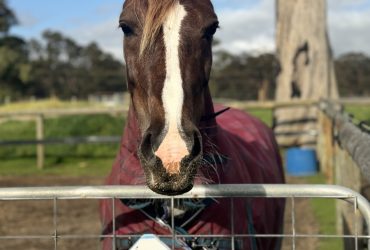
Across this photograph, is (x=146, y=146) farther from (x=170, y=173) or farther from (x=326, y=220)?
(x=326, y=220)

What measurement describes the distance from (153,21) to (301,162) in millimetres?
8117

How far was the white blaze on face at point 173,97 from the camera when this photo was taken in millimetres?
1746

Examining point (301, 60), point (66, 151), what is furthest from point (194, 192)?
point (66, 151)

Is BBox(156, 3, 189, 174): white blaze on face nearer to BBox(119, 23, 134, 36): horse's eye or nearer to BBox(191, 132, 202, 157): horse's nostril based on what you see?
BBox(191, 132, 202, 157): horse's nostril

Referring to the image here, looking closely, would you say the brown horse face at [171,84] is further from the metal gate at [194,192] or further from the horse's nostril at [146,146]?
the metal gate at [194,192]

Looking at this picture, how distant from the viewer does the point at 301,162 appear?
32.1 ft

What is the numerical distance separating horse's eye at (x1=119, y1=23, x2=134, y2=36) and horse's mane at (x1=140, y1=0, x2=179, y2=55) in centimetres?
16

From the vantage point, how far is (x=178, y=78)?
1.94m

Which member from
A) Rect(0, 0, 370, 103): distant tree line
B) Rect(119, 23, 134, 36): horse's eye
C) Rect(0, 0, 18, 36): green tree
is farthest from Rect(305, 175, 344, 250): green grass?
Rect(0, 0, 18, 36): green tree

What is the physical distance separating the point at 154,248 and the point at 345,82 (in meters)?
47.6

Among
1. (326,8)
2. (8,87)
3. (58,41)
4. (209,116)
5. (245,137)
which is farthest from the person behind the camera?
(58,41)

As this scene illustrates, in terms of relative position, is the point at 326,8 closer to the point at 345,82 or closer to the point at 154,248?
the point at 154,248

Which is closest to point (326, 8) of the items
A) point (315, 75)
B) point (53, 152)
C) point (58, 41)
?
point (315, 75)

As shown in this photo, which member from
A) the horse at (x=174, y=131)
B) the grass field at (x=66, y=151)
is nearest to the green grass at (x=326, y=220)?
the grass field at (x=66, y=151)
